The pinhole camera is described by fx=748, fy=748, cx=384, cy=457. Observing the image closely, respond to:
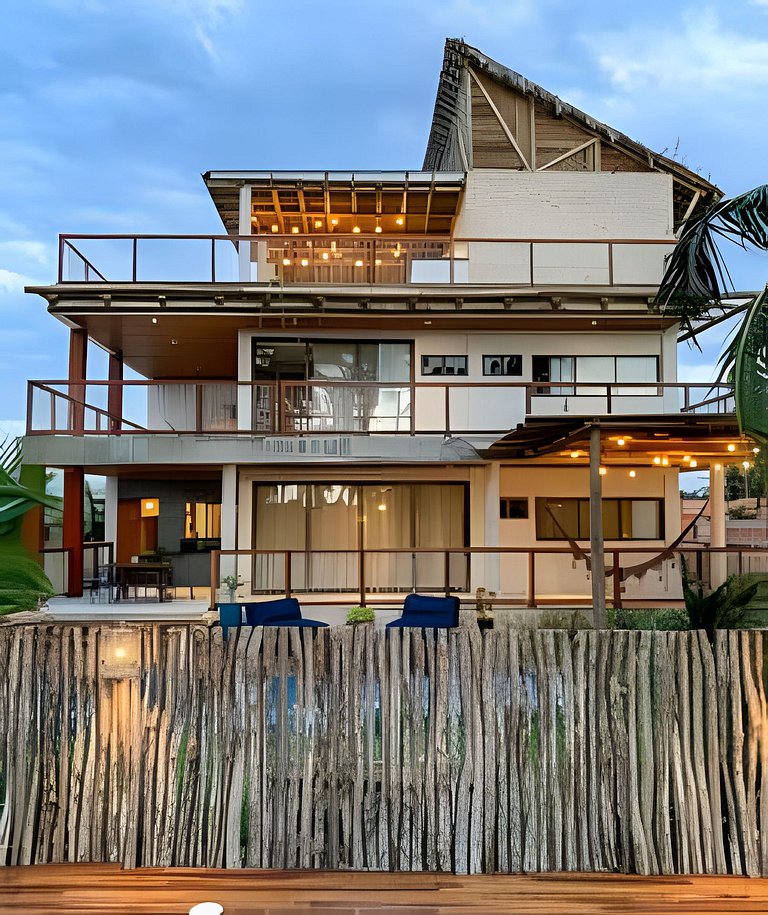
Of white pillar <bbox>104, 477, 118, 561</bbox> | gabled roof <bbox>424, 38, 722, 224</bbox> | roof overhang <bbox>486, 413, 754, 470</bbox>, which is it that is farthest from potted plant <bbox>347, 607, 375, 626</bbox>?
gabled roof <bbox>424, 38, 722, 224</bbox>

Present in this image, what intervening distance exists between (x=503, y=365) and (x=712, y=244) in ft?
27.6

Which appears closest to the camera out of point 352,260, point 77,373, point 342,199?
point 77,373

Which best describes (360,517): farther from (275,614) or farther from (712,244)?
(712,244)

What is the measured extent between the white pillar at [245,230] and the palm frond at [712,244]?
9.46m

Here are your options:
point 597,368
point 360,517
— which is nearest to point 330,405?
point 360,517

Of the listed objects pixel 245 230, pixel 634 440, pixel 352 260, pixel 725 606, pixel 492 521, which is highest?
pixel 245 230

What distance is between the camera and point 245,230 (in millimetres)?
16359

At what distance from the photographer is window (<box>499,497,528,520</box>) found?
15438 mm

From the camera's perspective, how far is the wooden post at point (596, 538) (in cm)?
880

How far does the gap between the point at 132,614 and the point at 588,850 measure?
30.6 ft

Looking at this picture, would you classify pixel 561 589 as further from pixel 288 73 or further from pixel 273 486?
pixel 288 73

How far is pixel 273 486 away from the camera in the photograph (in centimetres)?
1503

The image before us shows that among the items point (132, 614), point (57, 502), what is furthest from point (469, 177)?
point (57, 502)

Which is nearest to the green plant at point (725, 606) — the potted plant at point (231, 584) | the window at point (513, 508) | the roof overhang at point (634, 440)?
→ the roof overhang at point (634, 440)
